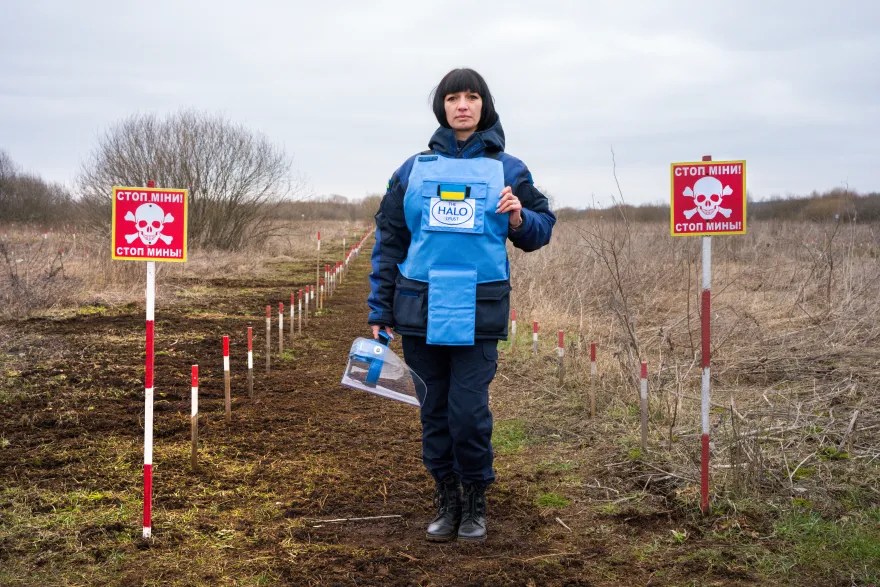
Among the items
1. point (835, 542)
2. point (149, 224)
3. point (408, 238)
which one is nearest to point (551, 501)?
point (835, 542)

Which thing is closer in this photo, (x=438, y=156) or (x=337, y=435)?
(x=438, y=156)

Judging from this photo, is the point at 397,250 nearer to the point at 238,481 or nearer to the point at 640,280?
the point at 238,481

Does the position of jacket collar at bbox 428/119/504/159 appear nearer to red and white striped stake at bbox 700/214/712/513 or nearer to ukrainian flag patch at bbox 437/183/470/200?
ukrainian flag patch at bbox 437/183/470/200

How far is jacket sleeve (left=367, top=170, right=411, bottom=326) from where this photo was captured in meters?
3.95

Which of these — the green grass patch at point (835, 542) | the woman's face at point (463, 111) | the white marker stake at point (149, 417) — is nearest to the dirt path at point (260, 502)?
the white marker stake at point (149, 417)

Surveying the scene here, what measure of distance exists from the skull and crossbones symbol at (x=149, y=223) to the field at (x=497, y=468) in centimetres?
148

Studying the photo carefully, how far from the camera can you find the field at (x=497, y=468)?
3748 millimetres

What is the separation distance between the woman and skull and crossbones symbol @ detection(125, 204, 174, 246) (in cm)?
108

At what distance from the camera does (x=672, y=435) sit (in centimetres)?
553

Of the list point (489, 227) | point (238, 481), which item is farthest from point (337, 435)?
point (489, 227)

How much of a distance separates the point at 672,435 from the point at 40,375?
258 inches

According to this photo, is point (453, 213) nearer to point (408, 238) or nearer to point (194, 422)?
point (408, 238)

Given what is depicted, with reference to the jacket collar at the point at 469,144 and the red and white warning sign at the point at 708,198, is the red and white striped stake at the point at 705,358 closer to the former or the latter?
the red and white warning sign at the point at 708,198

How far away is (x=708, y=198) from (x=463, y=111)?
1.35m
